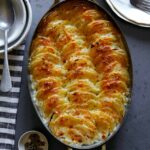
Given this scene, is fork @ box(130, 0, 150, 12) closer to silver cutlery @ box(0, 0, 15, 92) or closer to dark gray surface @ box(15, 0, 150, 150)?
dark gray surface @ box(15, 0, 150, 150)

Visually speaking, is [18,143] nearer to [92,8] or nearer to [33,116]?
[33,116]

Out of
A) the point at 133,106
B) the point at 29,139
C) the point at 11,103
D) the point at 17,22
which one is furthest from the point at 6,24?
the point at 133,106

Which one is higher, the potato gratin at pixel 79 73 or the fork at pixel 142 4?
the fork at pixel 142 4

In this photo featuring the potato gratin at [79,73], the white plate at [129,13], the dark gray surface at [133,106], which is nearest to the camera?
the potato gratin at [79,73]

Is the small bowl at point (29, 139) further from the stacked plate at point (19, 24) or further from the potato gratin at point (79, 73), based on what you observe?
the stacked plate at point (19, 24)

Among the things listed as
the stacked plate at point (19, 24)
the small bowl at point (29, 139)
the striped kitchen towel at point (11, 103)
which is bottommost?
the small bowl at point (29, 139)

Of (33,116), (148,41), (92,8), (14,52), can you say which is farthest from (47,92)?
(148,41)

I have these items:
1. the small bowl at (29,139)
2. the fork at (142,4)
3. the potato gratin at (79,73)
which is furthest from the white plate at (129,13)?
the small bowl at (29,139)
